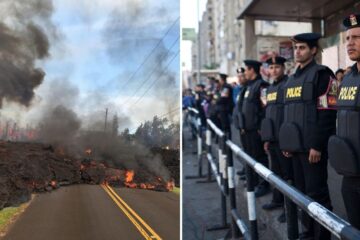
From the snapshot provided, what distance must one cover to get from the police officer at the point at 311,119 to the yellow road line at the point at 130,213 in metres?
1.80

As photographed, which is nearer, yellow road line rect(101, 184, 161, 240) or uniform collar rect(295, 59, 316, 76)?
yellow road line rect(101, 184, 161, 240)

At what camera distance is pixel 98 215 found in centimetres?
183

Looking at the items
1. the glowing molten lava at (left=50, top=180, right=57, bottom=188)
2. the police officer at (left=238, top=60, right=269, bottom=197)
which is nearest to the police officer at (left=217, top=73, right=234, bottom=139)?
the police officer at (left=238, top=60, right=269, bottom=197)

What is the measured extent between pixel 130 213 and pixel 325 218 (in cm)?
82

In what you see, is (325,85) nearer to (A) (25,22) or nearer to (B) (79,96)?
(B) (79,96)

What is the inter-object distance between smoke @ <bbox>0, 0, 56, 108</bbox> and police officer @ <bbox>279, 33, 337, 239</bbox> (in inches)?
86.4

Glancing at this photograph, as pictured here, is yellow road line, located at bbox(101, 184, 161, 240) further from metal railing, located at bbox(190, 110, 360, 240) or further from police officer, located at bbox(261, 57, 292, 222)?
police officer, located at bbox(261, 57, 292, 222)

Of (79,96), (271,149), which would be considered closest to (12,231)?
(79,96)

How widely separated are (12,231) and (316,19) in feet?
31.2

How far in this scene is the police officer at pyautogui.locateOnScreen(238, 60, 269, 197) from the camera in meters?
5.21

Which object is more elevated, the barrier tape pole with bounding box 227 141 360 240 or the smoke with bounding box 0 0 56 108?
the smoke with bounding box 0 0 56 108

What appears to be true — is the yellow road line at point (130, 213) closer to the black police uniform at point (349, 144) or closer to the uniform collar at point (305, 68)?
the black police uniform at point (349, 144)

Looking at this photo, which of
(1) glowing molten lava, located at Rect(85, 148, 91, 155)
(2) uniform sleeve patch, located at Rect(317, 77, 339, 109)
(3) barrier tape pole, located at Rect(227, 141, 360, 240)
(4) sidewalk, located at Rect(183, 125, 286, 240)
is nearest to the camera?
(3) barrier tape pole, located at Rect(227, 141, 360, 240)

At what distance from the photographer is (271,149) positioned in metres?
4.44
